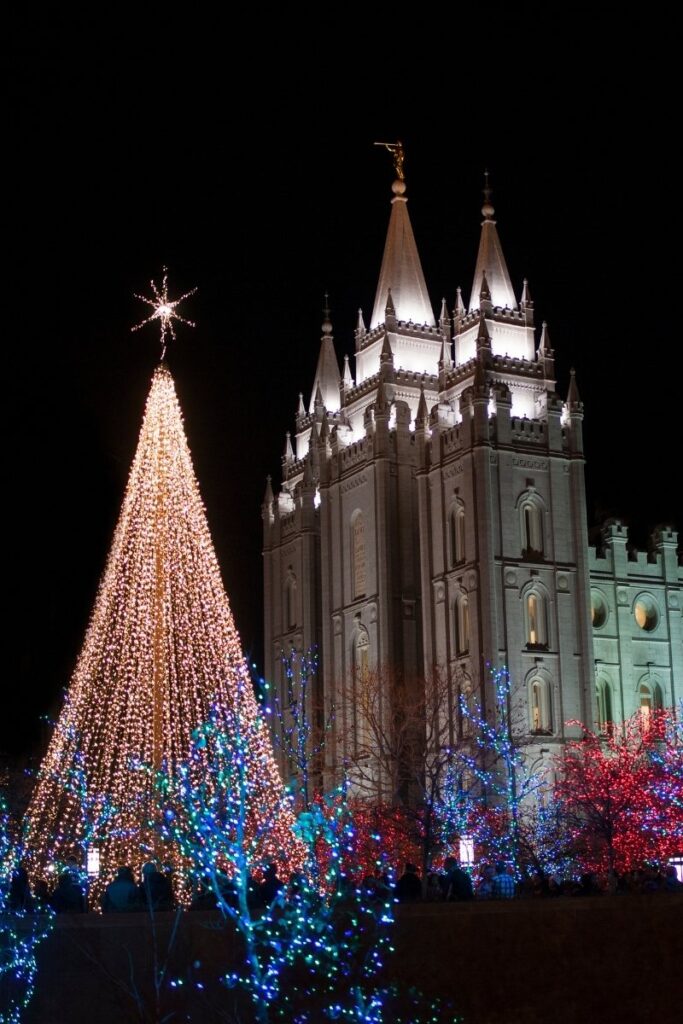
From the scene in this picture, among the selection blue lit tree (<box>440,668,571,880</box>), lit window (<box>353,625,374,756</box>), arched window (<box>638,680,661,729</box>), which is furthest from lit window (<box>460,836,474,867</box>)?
arched window (<box>638,680,661,729</box>)

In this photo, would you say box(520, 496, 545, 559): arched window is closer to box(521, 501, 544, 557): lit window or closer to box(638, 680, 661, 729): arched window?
box(521, 501, 544, 557): lit window

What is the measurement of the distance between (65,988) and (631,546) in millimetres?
54626

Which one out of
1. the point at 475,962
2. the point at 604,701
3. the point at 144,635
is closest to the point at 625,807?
the point at 604,701

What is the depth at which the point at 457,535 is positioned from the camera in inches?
2655

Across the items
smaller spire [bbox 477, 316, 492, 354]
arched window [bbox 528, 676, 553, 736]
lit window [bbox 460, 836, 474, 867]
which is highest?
smaller spire [bbox 477, 316, 492, 354]

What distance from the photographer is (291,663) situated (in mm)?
72125

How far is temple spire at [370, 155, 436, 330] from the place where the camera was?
250 ft

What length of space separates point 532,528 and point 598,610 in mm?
7200

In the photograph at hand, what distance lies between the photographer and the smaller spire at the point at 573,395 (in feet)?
229

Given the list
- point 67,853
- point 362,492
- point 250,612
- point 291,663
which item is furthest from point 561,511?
point 67,853

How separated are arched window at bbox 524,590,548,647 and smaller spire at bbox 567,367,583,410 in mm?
9409

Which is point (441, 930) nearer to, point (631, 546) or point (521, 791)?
point (521, 791)

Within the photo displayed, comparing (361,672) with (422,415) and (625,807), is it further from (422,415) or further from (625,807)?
(625,807)

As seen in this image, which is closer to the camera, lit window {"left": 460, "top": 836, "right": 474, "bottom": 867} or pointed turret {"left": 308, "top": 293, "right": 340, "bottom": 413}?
lit window {"left": 460, "top": 836, "right": 474, "bottom": 867}
